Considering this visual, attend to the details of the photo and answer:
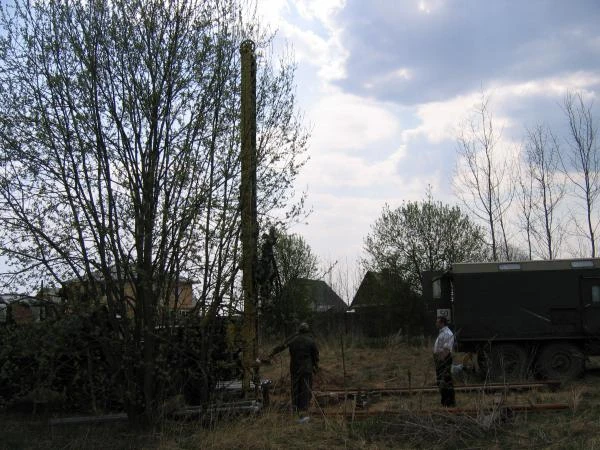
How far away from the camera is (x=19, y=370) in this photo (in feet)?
35.9

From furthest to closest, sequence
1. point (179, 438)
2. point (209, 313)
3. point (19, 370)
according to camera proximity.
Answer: point (19, 370), point (209, 313), point (179, 438)

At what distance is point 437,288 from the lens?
56.3ft

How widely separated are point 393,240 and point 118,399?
27.7m

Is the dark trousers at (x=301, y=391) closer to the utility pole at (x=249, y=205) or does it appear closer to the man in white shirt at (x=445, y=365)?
the utility pole at (x=249, y=205)

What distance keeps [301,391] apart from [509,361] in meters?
6.40

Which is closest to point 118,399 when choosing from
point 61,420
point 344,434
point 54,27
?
point 61,420

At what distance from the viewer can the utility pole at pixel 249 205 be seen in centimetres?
991

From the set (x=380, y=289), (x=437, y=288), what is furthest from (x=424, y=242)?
(x=437, y=288)

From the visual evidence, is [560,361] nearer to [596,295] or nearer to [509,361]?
[509,361]

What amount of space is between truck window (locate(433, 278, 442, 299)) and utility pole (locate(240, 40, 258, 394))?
7.47 meters

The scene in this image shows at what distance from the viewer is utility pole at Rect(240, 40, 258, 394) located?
991 cm

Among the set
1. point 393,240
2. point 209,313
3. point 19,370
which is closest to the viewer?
point 209,313

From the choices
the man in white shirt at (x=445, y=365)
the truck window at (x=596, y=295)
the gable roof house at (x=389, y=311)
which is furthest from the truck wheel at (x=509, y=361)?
the gable roof house at (x=389, y=311)

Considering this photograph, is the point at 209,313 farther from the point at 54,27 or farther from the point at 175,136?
the point at 54,27
